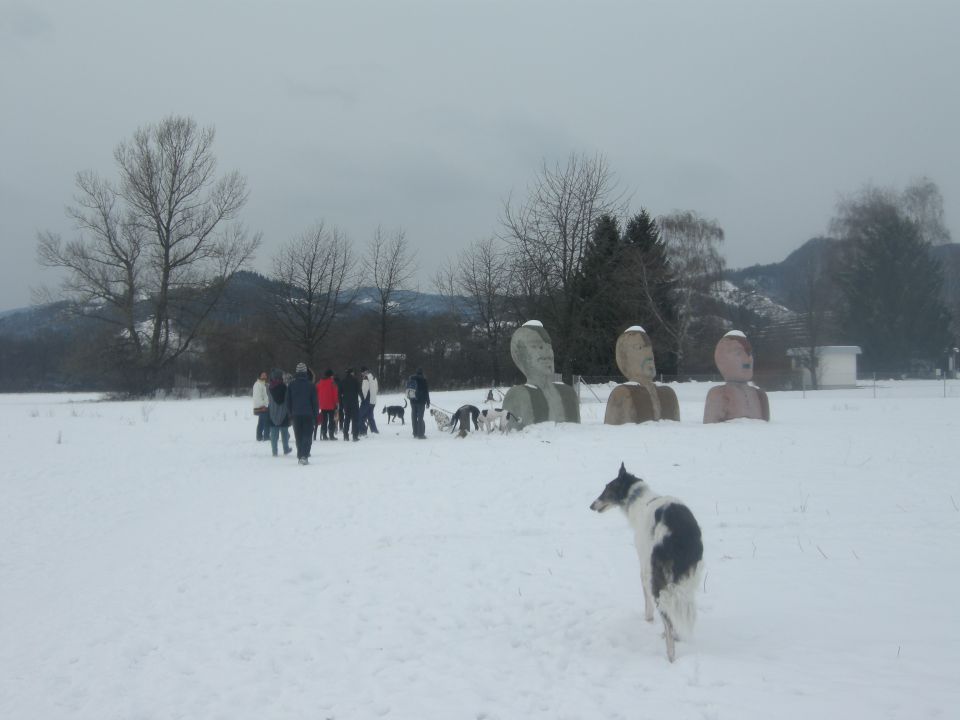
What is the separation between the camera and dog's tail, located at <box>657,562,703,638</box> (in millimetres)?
5586

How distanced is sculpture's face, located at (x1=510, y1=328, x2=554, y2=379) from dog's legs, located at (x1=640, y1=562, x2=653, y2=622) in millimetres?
13750

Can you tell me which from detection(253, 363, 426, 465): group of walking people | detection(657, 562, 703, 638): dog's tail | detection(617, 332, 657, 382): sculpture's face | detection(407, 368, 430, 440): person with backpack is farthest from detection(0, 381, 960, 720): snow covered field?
detection(617, 332, 657, 382): sculpture's face

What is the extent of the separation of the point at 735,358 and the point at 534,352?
493 cm

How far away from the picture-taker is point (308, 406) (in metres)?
16.0

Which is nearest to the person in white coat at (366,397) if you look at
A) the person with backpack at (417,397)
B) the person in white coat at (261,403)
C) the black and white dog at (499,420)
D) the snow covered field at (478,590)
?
the person with backpack at (417,397)

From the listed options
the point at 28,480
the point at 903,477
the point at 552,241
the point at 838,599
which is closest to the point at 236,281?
the point at 552,241

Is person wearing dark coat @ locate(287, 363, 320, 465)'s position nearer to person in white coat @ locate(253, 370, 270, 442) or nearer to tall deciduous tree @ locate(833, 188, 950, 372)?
person in white coat @ locate(253, 370, 270, 442)

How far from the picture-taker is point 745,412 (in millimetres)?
19891

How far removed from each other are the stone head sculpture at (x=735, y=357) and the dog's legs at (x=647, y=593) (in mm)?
13922

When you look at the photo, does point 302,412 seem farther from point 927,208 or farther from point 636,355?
point 927,208

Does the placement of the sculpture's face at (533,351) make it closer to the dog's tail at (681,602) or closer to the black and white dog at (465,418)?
the black and white dog at (465,418)

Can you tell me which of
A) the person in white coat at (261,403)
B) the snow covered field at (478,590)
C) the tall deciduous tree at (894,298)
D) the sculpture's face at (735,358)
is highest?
the tall deciduous tree at (894,298)

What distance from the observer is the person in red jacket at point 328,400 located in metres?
20.7

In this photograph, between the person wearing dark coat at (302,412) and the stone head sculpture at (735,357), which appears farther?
the stone head sculpture at (735,357)
